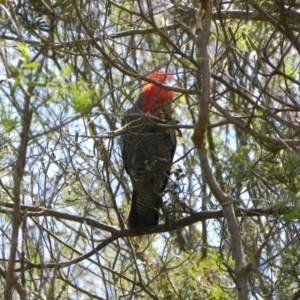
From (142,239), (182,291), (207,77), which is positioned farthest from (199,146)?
(142,239)

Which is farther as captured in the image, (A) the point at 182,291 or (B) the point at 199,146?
(A) the point at 182,291

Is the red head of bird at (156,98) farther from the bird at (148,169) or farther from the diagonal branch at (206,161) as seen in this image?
the diagonal branch at (206,161)

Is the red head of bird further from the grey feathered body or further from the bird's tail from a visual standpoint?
the bird's tail

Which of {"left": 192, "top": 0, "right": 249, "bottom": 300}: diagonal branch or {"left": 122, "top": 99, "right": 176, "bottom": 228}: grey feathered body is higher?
{"left": 122, "top": 99, "right": 176, "bottom": 228}: grey feathered body

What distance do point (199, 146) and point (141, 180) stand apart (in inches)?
91.4

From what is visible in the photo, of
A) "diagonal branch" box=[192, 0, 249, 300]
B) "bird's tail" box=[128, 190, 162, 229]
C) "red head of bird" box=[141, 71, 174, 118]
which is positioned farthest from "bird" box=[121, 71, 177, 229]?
"diagonal branch" box=[192, 0, 249, 300]

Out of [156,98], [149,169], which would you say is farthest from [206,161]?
[149,169]

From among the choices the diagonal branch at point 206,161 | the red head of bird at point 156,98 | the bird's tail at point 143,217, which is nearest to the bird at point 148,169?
the bird's tail at point 143,217

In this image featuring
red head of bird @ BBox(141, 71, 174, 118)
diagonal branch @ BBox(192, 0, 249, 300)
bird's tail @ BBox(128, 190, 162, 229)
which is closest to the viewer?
diagonal branch @ BBox(192, 0, 249, 300)

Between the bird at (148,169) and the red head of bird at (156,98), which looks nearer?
the red head of bird at (156,98)

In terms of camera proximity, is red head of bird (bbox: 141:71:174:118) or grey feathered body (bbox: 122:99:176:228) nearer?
red head of bird (bbox: 141:71:174:118)

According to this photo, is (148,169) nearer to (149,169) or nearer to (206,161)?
(149,169)

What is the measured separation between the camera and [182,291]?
17.9 feet

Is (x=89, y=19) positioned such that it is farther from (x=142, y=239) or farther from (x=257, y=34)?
(x=257, y=34)
